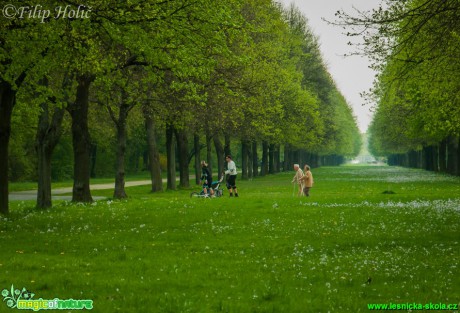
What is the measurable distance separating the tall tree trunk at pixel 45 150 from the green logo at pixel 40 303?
57.9ft

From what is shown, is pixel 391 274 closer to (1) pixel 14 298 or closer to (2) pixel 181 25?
(1) pixel 14 298

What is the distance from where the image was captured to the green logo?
893cm

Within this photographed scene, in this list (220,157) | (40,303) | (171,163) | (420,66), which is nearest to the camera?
(40,303)

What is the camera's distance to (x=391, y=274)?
11.6m

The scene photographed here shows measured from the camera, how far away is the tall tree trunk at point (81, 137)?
28328mm

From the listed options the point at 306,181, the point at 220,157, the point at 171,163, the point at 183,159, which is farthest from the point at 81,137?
the point at 220,157

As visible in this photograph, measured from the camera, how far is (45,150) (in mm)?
26734

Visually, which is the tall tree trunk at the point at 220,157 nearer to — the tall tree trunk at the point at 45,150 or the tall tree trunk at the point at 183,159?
the tall tree trunk at the point at 183,159

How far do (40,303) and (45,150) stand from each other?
18.8 m

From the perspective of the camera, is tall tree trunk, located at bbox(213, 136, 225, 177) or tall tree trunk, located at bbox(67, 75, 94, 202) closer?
tall tree trunk, located at bbox(67, 75, 94, 202)

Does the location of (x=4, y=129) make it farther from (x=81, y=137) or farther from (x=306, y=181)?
(x=306, y=181)

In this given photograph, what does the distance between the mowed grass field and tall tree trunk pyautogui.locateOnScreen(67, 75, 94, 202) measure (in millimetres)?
5276

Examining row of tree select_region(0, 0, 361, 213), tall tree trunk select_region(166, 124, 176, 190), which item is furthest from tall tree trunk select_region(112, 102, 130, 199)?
tall tree trunk select_region(166, 124, 176, 190)

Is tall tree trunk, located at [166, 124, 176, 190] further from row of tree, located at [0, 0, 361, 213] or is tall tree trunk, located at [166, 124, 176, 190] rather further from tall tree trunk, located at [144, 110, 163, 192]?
tall tree trunk, located at [144, 110, 163, 192]
